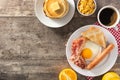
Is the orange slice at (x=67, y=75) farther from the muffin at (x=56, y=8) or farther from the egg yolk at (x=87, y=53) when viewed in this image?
the muffin at (x=56, y=8)

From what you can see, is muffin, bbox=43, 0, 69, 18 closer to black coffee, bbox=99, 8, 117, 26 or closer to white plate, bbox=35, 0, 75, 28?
white plate, bbox=35, 0, 75, 28

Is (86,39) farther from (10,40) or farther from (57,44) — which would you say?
(10,40)

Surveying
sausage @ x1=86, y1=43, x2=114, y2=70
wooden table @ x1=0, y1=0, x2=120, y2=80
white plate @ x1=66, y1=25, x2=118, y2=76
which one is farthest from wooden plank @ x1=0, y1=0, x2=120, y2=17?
sausage @ x1=86, y1=43, x2=114, y2=70

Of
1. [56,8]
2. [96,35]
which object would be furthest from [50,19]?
[96,35]

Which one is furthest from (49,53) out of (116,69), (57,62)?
(116,69)

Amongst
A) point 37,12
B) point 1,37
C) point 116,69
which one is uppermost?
point 37,12

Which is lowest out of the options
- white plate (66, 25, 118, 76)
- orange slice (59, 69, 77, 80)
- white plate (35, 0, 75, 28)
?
orange slice (59, 69, 77, 80)

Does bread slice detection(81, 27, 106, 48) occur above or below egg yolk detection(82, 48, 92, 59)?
above
